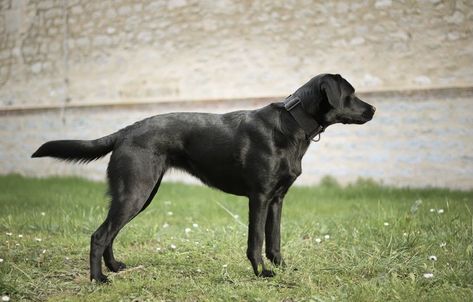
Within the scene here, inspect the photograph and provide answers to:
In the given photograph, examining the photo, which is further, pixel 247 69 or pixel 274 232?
pixel 247 69

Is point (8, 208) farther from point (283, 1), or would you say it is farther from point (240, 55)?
point (283, 1)

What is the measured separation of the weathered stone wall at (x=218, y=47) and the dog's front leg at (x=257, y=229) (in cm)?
681

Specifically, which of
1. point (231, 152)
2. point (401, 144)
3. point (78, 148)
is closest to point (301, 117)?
point (231, 152)

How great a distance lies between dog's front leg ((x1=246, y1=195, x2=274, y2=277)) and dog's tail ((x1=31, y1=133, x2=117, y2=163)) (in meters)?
1.16

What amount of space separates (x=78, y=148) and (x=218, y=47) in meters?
7.63

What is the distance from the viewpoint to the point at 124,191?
399 cm

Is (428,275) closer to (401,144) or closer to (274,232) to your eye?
(274,232)

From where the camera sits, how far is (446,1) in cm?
987

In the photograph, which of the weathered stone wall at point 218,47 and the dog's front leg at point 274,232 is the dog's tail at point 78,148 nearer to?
the dog's front leg at point 274,232

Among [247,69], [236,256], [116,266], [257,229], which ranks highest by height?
[257,229]

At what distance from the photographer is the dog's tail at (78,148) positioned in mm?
4164

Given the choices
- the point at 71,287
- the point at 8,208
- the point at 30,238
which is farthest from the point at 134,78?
the point at 71,287

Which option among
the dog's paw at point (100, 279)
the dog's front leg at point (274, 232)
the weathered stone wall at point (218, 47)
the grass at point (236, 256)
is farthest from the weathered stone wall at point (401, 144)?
the dog's paw at point (100, 279)

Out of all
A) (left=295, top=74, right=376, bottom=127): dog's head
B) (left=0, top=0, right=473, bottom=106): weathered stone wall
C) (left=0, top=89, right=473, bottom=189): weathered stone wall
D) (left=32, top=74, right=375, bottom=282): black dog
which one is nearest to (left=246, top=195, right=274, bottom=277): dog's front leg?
(left=32, top=74, right=375, bottom=282): black dog
